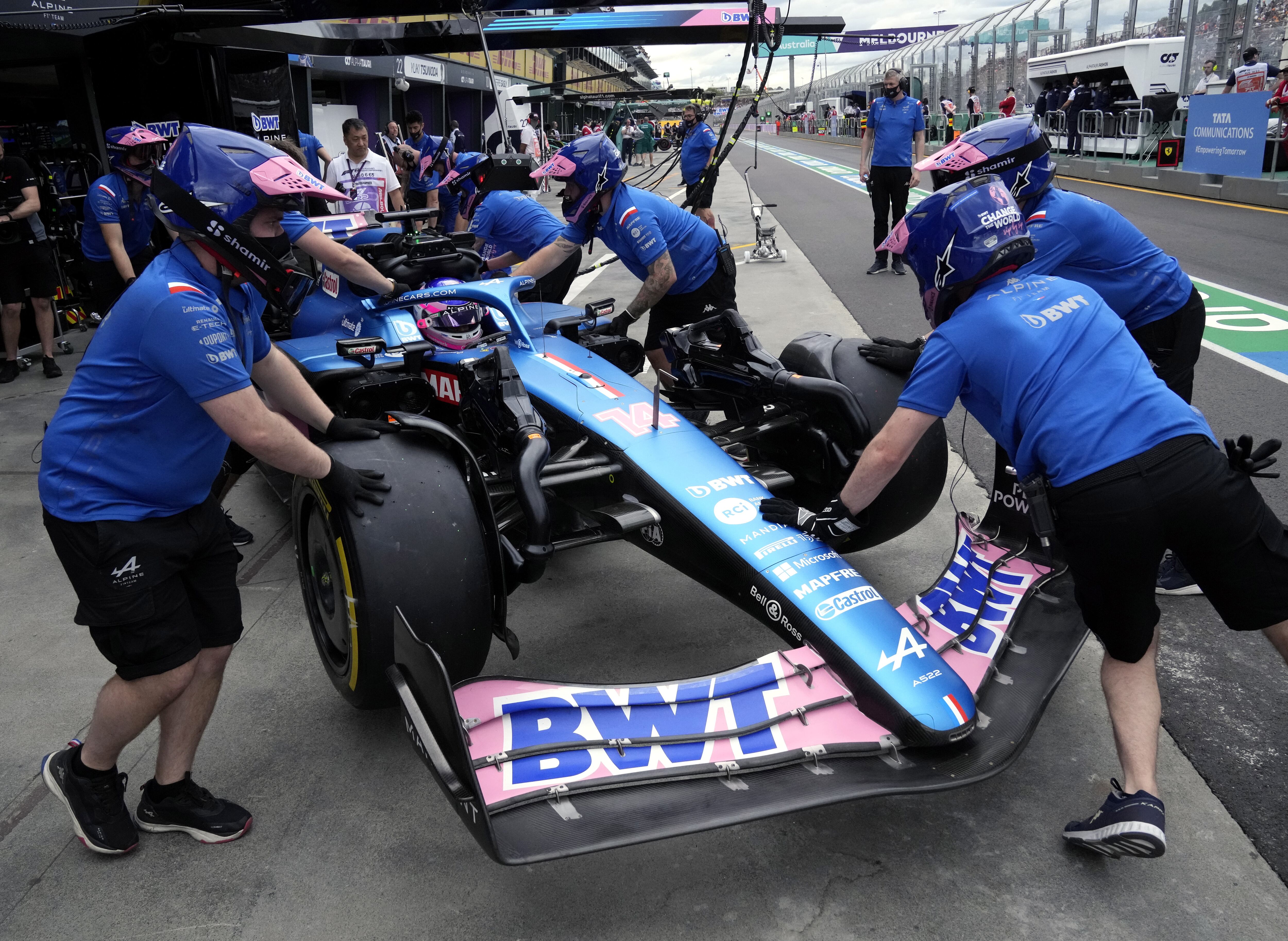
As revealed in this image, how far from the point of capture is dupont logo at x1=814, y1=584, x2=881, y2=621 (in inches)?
108

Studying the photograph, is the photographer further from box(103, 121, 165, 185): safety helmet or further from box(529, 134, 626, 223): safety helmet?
box(529, 134, 626, 223): safety helmet

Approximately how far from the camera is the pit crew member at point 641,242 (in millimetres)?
5004

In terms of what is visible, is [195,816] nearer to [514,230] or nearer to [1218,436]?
[514,230]

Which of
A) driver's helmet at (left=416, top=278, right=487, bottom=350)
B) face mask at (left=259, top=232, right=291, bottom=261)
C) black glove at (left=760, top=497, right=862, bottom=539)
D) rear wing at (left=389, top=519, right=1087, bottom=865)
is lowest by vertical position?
rear wing at (left=389, top=519, right=1087, bottom=865)

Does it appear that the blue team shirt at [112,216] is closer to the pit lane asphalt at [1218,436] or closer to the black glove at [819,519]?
the black glove at [819,519]

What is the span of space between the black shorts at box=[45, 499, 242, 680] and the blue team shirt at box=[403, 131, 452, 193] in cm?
720

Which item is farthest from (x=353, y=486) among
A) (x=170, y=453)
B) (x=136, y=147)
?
(x=136, y=147)

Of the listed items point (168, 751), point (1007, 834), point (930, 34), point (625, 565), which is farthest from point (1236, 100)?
point (930, 34)

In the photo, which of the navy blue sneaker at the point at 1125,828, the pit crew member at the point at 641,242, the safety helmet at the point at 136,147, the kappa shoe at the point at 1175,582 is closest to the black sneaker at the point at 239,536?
the pit crew member at the point at 641,242

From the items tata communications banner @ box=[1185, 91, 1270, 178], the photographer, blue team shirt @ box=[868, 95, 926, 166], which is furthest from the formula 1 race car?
tata communications banner @ box=[1185, 91, 1270, 178]

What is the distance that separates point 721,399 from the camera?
4508 mm

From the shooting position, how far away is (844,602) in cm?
279

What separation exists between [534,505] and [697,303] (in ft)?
9.90

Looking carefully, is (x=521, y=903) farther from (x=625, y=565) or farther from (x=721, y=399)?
(x=721, y=399)
